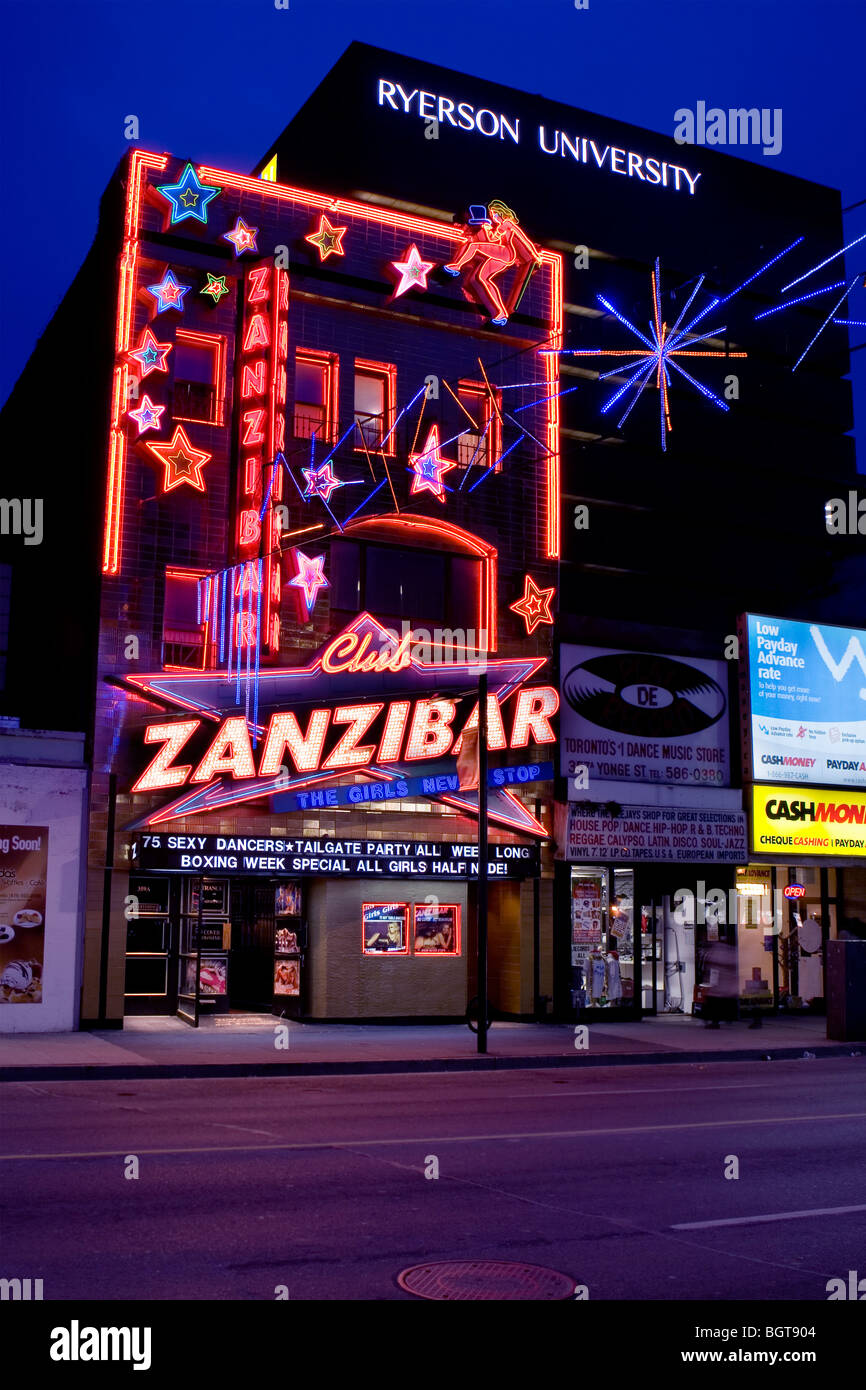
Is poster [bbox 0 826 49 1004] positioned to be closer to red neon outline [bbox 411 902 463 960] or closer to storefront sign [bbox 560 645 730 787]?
red neon outline [bbox 411 902 463 960]

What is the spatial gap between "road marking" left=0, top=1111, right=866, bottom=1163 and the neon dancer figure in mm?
18236

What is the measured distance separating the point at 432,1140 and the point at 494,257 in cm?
2045

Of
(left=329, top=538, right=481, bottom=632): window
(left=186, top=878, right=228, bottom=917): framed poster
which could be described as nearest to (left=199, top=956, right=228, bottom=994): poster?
(left=186, top=878, right=228, bottom=917): framed poster

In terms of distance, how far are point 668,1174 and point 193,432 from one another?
56.7ft

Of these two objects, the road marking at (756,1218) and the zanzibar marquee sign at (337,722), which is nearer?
the road marking at (756,1218)

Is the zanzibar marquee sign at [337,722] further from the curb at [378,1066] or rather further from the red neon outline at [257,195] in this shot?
the curb at [378,1066]

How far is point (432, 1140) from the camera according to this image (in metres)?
11.6

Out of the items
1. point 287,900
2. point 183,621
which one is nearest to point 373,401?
point 183,621

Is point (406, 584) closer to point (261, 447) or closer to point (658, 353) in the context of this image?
point (261, 447)

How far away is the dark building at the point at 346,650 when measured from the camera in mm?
22844

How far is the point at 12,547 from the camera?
31.5m

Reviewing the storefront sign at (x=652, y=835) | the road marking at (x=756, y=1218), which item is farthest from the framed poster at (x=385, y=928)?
the road marking at (x=756, y=1218)

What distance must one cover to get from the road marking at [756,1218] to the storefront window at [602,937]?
17.1 metres
